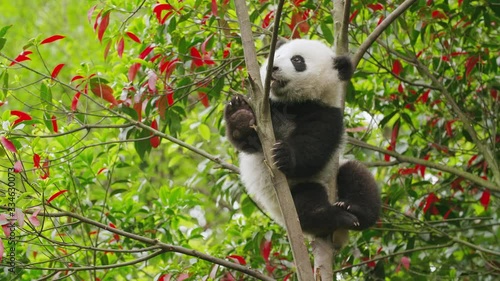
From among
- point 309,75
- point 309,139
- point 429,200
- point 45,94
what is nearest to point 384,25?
point 309,75

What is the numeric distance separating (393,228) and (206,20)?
6.77 feet

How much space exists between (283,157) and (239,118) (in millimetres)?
405

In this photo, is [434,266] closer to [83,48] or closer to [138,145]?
[138,145]

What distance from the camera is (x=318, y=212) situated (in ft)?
13.3

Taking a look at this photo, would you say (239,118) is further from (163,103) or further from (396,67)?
(396,67)

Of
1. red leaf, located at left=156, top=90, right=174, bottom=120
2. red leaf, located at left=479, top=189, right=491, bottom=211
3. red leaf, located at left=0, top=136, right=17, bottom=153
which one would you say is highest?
red leaf, located at left=0, top=136, right=17, bottom=153

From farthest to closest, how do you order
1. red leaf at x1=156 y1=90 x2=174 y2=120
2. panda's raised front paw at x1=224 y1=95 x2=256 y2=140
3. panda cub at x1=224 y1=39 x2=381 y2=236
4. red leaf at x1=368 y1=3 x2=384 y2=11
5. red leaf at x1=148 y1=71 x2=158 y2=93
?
red leaf at x1=368 y1=3 x2=384 y2=11 → red leaf at x1=156 y1=90 x2=174 y2=120 → red leaf at x1=148 y1=71 x2=158 y2=93 → panda cub at x1=224 y1=39 x2=381 y2=236 → panda's raised front paw at x1=224 y1=95 x2=256 y2=140

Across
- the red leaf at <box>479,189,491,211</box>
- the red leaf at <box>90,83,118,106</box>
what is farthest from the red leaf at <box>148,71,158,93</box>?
the red leaf at <box>479,189,491,211</box>

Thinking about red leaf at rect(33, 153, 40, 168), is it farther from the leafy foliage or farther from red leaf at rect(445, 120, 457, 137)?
red leaf at rect(445, 120, 457, 137)

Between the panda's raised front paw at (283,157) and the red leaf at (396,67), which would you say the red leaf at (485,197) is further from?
the panda's raised front paw at (283,157)

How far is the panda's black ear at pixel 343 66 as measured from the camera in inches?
167

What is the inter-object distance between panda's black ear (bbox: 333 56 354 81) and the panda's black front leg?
673 millimetres

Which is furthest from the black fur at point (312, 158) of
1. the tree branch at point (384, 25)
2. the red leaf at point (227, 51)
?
the red leaf at point (227, 51)

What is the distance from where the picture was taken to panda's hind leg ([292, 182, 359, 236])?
4008 millimetres
